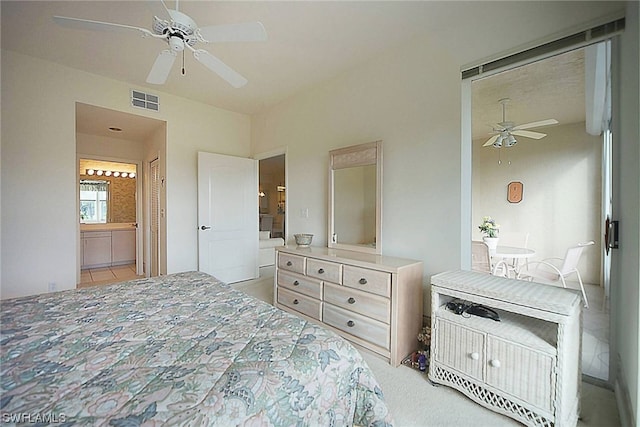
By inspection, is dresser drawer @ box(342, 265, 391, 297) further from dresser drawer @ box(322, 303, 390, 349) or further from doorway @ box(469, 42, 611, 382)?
doorway @ box(469, 42, 611, 382)

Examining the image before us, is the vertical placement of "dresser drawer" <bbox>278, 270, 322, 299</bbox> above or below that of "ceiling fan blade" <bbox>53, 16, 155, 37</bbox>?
below

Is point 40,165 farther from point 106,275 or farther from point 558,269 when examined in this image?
point 558,269

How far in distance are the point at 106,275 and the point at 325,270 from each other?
484 cm

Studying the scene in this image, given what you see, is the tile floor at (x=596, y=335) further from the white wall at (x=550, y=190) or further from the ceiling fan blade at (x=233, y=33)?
the ceiling fan blade at (x=233, y=33)

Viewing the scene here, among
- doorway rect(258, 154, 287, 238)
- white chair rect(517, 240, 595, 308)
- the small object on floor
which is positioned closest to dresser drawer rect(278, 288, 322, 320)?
the small object on floor

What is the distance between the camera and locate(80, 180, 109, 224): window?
6730 mm

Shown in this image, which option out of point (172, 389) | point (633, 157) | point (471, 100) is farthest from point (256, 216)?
point (633, 157)

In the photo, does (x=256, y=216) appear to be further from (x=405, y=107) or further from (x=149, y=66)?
(x=405, y=107)

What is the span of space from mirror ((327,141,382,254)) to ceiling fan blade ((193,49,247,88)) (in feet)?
4.36

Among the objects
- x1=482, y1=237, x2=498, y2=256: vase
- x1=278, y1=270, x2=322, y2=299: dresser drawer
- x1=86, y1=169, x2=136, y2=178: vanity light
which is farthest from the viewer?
x1=86, y1=169, x2=136, y2=178: vanity light

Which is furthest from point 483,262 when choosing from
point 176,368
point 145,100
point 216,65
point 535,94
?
point 145,100

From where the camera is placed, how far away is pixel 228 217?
14.5ft

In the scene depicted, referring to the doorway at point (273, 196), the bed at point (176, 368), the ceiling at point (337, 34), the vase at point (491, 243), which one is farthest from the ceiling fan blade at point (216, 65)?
the doorway at point (273, 196)

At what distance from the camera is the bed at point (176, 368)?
2.69 feet
